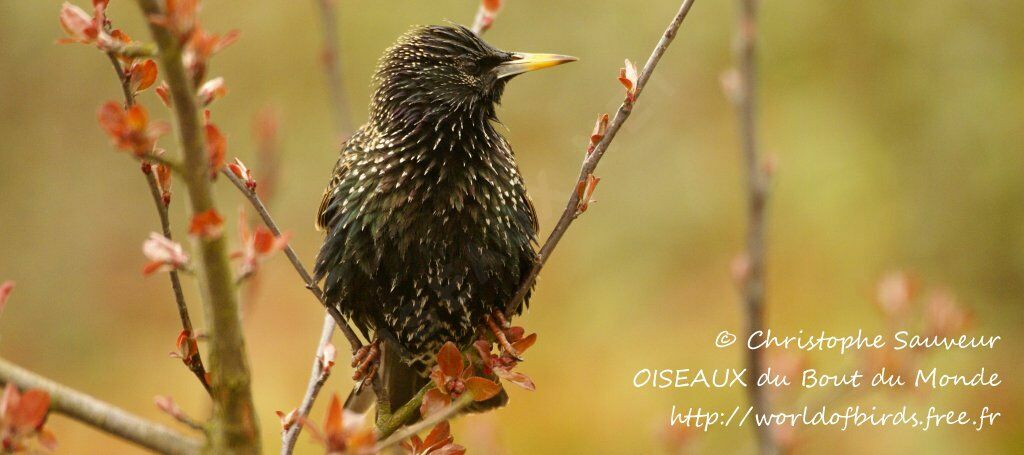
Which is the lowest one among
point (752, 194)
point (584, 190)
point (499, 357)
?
point (752, 194)

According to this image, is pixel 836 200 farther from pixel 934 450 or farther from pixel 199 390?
pixel 199 390

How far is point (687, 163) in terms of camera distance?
6.36 meters

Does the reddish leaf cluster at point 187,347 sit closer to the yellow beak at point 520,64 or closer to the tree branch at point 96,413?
the tree branch at point 96,413

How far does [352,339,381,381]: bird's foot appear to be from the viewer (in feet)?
8.51

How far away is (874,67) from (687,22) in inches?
47.1

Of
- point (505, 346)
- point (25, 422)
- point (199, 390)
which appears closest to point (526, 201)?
point (505, 346)

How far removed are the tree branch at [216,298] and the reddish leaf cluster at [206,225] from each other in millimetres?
12

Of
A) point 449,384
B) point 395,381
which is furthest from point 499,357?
point 395,381

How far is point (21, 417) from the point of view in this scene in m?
1.25

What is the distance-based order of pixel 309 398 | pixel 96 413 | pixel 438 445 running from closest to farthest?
pixel 96 413 → pixel 438 445 → pixel 309 398

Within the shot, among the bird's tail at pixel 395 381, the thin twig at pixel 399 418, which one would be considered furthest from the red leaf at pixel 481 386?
the bird's tail at pixel 395 381

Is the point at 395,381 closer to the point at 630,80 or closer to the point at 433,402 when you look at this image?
the point at 433,402

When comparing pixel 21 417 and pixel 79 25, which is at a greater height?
pixel 79 25

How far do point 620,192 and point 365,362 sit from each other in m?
3.89
